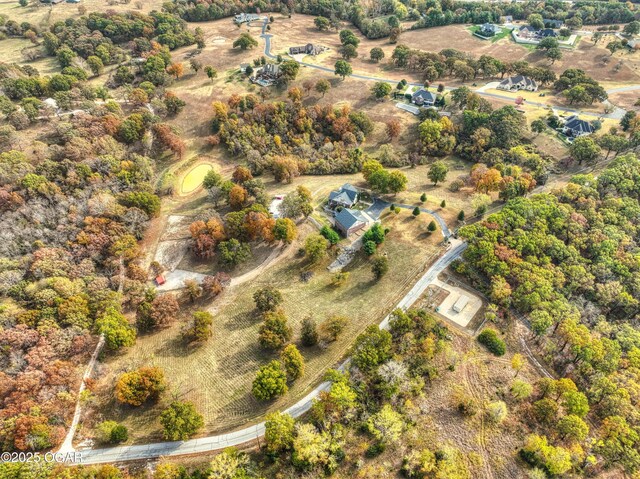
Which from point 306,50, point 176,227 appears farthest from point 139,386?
point 306,50

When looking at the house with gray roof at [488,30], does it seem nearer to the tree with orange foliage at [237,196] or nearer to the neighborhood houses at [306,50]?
the neighborhood houses at [306,50]

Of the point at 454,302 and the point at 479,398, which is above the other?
the point at 454,302

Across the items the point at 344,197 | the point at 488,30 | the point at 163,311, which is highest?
the point at 488,30

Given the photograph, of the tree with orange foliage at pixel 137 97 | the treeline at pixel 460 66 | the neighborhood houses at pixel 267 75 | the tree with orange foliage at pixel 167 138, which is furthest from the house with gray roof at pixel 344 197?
the tree with orange foliage at pixel 137 97

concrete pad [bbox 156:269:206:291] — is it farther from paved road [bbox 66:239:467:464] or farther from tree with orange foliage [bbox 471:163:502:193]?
tree with orange foliage [bbox 471:163:502:193]

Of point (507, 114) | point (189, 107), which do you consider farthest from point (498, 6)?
point (189, 107)

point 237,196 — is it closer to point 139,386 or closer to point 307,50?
point 139,386
